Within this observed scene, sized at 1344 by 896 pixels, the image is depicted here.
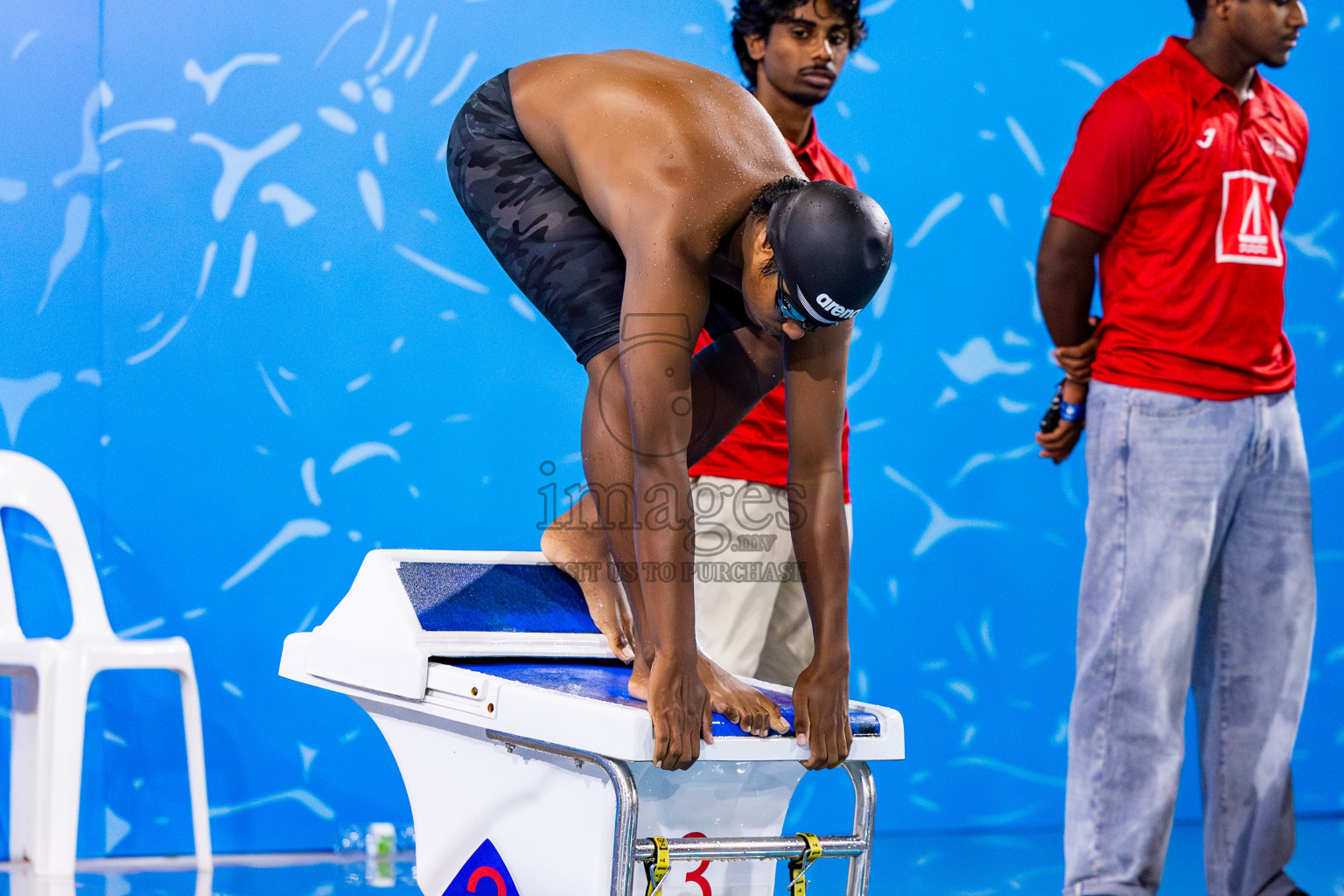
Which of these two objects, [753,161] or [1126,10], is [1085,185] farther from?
[1126,10]

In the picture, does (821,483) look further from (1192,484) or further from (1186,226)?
(1186,226)

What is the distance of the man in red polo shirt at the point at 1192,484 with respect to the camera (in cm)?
241

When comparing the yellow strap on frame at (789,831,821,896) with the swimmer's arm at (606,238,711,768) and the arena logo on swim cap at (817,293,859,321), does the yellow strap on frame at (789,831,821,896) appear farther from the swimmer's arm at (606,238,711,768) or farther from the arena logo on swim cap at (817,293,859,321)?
the arena logo on swim cap at (817,293,859,321)

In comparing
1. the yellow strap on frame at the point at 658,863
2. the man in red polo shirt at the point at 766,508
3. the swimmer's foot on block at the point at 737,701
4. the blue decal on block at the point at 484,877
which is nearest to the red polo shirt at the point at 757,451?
the man in red polo shirt at the point at 766,508

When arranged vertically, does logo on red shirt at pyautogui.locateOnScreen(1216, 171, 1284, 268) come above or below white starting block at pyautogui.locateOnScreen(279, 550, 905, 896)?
above

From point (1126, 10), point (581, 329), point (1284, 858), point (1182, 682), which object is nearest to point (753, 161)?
point (581, 329)

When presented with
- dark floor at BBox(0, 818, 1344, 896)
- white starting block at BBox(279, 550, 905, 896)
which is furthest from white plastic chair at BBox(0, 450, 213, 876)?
white starting block at BBox(279, 550, 905, 896)

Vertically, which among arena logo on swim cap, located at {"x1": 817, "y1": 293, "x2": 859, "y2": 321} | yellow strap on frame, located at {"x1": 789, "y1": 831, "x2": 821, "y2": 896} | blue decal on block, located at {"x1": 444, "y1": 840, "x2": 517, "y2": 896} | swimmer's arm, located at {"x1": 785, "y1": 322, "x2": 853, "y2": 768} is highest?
arena logo on swim cap, located at {"x1": 817, "y1": 293, "x2": 859, "y2": 321}

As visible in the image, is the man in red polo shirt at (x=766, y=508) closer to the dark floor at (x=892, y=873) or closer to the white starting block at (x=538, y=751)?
the white starting block at (x=538, y=751)

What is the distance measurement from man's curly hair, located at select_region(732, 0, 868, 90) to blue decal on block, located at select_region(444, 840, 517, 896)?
5.84ft

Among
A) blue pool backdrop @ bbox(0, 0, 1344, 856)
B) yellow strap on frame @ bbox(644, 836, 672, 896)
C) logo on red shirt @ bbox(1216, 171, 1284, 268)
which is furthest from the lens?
blue pool backdrop @ bbox(0, 0, 1344, 856)

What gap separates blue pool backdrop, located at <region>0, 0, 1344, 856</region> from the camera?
3.27 meters

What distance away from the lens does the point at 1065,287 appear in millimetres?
2625

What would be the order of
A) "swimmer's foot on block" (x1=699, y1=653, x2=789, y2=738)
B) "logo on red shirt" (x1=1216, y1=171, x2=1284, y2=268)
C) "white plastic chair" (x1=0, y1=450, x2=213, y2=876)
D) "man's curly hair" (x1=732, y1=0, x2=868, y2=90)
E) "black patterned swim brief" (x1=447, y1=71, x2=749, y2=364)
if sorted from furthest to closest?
"white plastic chair" (x1=0, y1=450, x2=213, y2=876) → "man's curly hair" (x1=732, y1=0, x2=868, y2=90) → "logo on red shirt" (x1=1216, y1=171, x2=1284, y2=268) → "black patterned swim brief" (x1=447, y1=71, x2=749, y2=364) → "swimmer's foot on block" (x1=699, y1=653, x2=789, y2=738)
